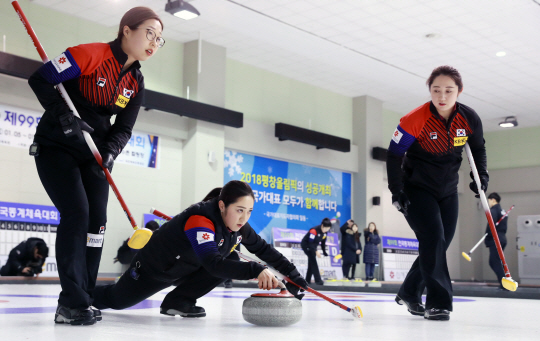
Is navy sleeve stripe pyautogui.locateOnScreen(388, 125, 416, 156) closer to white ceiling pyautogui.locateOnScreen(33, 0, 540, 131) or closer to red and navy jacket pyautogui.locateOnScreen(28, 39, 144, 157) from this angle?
red and navy jacket pyautogui.locateOnScreen(28, 39, 144, 157)

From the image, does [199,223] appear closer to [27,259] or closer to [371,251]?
[27,259]

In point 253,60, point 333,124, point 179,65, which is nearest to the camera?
point 179,65

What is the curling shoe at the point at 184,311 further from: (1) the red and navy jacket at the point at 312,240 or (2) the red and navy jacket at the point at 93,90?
(1) the red and navy jacket at the point at 312,240

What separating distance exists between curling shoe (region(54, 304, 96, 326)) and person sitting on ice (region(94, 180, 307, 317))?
499 millimetres

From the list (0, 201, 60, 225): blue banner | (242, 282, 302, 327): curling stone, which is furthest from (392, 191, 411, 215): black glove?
(0, 201, 60, 225): blue banner

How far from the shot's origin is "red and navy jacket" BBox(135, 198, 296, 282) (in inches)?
98.0

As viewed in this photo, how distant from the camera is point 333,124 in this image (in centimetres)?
1549

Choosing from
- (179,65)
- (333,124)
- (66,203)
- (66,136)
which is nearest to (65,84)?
(66,136)

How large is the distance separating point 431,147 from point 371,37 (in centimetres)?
862

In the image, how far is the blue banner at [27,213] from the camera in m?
9.21

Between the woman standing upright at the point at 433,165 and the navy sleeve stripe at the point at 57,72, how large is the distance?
5.99ft

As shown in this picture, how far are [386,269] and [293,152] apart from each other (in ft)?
12.9

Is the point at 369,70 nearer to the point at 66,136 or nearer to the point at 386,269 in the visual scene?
the point at 386,269

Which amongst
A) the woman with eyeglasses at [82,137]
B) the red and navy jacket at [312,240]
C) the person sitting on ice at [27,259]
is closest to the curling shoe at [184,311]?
the woman with eyeglasses at [82,137]
